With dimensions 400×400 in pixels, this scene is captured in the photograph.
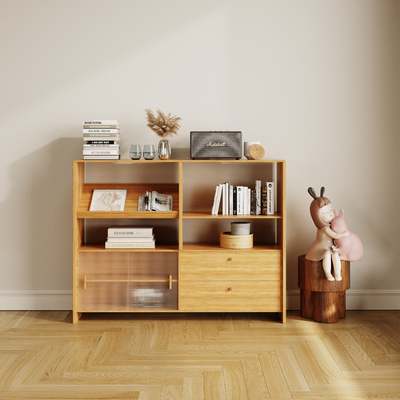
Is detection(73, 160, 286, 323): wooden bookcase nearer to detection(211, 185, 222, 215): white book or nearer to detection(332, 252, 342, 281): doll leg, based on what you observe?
detection(211, 185, 222, 215): white book

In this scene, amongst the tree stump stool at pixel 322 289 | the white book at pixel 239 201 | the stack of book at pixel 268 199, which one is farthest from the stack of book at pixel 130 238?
the tree stump stool at pixel 322 289

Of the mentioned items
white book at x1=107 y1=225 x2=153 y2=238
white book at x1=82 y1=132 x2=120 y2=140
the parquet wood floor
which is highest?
white book at x1=82 y1=132 x2=120 y2=140

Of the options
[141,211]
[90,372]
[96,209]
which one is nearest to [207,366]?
[90,372]

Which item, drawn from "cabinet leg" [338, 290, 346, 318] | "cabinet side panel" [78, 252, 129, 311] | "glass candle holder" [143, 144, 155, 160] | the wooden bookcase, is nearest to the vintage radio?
the wooden bookcase

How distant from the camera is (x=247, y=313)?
339 centimetres

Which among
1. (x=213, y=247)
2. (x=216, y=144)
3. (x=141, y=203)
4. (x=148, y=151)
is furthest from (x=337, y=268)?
(x=148, y=151)

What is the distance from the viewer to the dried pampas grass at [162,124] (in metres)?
3.18

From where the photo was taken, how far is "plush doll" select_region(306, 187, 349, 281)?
3088mm

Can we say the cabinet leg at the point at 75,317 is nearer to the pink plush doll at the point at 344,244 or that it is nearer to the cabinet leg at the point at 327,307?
the cabinet leg at the point at 327,307

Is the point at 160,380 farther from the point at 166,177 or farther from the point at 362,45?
the point at 362,45

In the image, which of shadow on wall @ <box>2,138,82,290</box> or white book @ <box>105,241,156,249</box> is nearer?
white book @ <box>105,241,156,249</box>

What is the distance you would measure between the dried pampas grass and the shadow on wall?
0.68 m

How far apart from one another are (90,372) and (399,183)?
9.06ft

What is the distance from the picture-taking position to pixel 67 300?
3.52 metres
